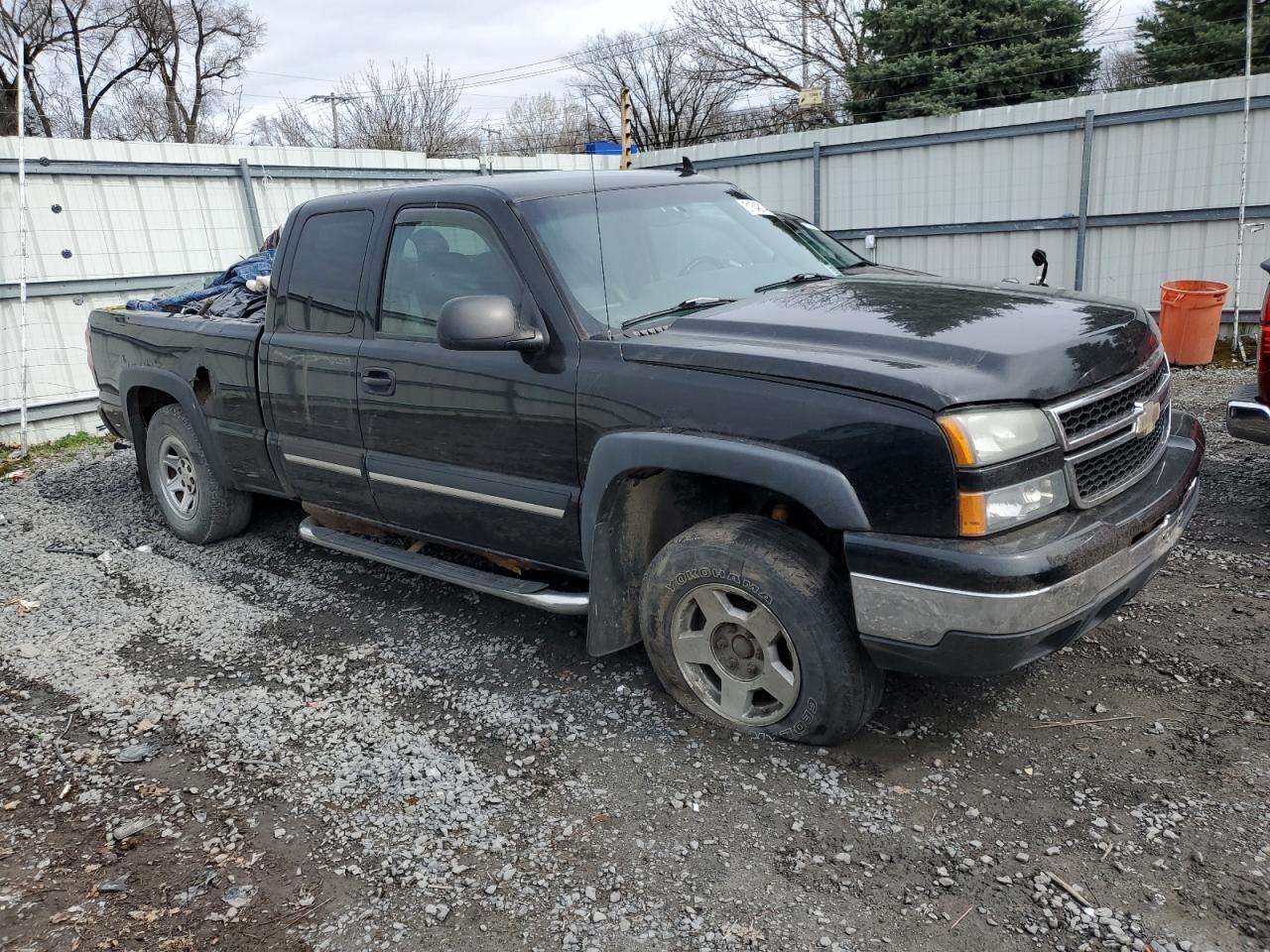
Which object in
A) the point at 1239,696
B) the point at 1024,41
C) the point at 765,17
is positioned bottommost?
the point at 1239,696

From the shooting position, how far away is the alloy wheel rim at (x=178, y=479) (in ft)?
18.9

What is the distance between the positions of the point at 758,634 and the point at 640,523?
0.64 metres

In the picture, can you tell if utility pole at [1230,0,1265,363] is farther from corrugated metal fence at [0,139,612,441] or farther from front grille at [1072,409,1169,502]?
corrugated metal fence at [0,139,612,441]

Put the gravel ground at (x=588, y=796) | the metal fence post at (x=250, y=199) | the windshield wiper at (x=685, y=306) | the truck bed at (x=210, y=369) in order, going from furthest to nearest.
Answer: the metal fence post at (x=250, y=199) < the truck bed at (x=210, y=369) < the windshield wiper at (x=685, y=306) < the gravel ground at (x=588, y=796)

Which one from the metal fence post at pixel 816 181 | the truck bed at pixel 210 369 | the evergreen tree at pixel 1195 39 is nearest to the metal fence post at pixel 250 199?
the truck bed at pixel 210 369

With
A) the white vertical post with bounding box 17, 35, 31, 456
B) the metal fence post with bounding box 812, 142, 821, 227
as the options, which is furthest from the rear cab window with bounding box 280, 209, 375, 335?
the metal fence post with bounding box 812, 142, 821, 227

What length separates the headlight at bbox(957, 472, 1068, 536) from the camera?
2664 mm

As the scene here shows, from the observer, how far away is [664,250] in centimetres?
388

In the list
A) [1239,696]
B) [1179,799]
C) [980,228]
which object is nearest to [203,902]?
[1179,799]

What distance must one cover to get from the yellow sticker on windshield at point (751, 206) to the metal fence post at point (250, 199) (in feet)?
29.1

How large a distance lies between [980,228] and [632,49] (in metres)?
32.8

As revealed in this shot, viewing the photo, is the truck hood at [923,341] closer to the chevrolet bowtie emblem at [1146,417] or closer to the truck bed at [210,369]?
the chevrolet bowtie emblem at [1146,417]

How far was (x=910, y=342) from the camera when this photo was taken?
9.78 ft

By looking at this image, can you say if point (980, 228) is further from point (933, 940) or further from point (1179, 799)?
point (933, 940)
